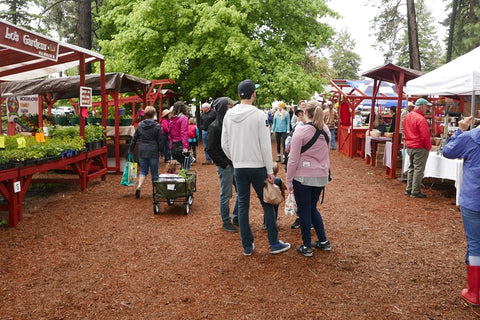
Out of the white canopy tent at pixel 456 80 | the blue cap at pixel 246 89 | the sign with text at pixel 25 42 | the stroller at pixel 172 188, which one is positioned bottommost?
the stroller at pixel 172 188

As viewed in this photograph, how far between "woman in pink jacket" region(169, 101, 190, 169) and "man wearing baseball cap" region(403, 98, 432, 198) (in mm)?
4676

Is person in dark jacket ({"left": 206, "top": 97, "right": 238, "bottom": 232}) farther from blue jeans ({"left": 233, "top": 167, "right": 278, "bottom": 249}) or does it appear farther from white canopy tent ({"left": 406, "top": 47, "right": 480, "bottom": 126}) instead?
white canopy tent ({"left": 406, "top": 47, "right": 480, "bottom": 126})

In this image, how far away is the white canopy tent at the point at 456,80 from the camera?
22.8ft

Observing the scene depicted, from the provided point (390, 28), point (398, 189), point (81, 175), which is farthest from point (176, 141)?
point (390, 28)

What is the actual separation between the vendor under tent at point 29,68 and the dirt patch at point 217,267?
56 cm

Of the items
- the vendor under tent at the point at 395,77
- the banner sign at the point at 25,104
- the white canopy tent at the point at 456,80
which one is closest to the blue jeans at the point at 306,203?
the white canopy tent at the point at 456,80

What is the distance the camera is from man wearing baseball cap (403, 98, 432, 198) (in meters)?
7.72

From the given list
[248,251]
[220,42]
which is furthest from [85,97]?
[220,42]

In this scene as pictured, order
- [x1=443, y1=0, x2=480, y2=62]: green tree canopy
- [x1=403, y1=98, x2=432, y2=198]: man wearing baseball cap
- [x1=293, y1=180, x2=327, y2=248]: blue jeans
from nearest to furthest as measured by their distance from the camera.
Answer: [x1=293, y1=180, x2=327, y2=248]: blue jeans < [x1=403, y1=98, x2=432, y2=198]: man wearing baseball cap < [x1=443, y1=0, x2=480, y2=62]: green tree canopy

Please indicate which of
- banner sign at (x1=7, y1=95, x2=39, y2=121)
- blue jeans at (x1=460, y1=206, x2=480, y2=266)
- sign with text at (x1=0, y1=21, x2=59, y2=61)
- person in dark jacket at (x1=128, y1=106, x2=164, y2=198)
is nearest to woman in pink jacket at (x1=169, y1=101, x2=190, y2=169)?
person in dark jacket at (x1=128, y1=106, x2=164, y2=198)

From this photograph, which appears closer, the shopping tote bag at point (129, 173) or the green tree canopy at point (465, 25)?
the shopping tote bag at point (129, 173)

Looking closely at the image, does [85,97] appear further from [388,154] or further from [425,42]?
[425,42]

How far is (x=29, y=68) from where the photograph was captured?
9.17 meters

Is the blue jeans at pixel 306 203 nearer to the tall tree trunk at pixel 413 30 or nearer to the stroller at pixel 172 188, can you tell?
the stroller at pixel 172 188
